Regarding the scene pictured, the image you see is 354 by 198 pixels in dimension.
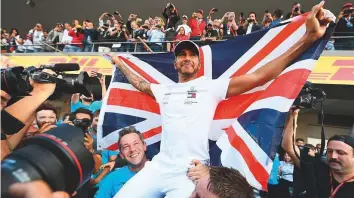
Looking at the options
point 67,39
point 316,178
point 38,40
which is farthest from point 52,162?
point 38,40

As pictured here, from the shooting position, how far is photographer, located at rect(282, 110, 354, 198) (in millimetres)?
2643

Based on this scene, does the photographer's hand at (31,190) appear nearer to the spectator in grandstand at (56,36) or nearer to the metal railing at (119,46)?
the metal railing at (119,46)

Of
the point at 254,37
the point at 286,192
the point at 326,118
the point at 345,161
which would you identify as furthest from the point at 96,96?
the point at 345,161

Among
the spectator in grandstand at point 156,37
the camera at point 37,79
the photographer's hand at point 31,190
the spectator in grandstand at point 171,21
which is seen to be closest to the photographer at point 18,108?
the camera at point 37,79

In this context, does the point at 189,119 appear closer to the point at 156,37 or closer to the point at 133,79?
the point at 133,79

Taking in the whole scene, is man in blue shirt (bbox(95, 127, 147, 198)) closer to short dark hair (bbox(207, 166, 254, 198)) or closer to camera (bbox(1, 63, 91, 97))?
camera (bbox(1, 63, 91, 97))

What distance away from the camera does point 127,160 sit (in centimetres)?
307

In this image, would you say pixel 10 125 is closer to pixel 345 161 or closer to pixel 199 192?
pixel 199 192

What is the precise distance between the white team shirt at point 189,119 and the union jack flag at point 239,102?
272 millimetres

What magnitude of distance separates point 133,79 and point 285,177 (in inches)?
107

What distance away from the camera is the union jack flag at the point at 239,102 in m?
2.73

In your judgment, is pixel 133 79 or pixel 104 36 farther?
pixel 104 36

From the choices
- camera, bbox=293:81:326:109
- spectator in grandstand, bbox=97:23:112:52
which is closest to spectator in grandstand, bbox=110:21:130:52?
spectator in grandstand, bbox=97:23:112:52

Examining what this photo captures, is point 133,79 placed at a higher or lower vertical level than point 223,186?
higher
